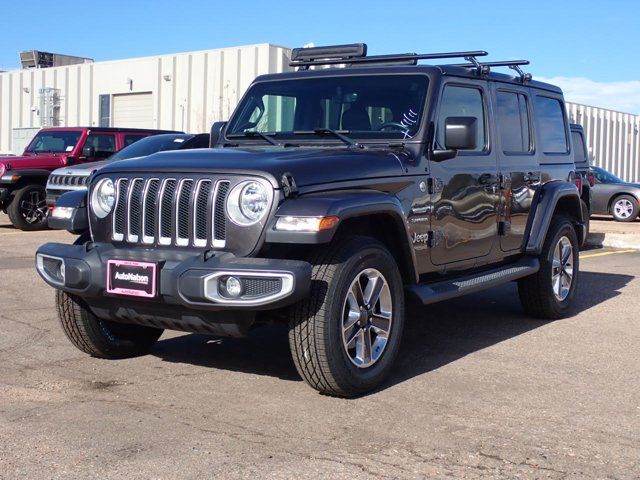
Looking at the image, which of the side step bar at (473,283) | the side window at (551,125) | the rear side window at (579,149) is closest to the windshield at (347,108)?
the side step bar at (473,283)

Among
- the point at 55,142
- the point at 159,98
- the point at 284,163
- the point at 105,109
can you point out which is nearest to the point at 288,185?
the point at 284,163

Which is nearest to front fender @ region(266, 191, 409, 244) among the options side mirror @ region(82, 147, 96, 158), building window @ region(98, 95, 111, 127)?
side mirror @ region(82, 147, 96, 158)

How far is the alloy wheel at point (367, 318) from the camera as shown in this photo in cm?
484

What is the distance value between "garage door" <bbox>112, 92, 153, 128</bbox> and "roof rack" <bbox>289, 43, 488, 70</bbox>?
21.2 meters

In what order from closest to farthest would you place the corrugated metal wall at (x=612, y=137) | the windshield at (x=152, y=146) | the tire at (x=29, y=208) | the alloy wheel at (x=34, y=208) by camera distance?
the windshield at (x=152, y=146) → the tire at (x=29, y=208) → the alloy wheel at (x=34, y=208) → the corrugated metal wall at (x=612, y=137)

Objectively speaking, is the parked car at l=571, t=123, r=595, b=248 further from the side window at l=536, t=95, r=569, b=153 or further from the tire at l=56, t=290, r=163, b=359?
the tire at l=56, t=290, r=163, b=359

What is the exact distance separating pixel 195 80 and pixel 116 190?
21121 mm

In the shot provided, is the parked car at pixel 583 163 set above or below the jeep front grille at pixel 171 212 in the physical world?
above

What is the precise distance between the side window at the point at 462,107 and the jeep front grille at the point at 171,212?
6.18ft

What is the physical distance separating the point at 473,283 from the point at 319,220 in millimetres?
2026

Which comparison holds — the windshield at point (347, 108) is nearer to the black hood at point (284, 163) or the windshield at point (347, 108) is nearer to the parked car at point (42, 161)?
the black hood at point (284, 163)

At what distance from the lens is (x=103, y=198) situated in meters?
5.18

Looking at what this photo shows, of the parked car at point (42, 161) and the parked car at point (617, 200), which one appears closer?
the parked car at point (42, 161)

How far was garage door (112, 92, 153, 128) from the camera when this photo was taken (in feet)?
90.5
